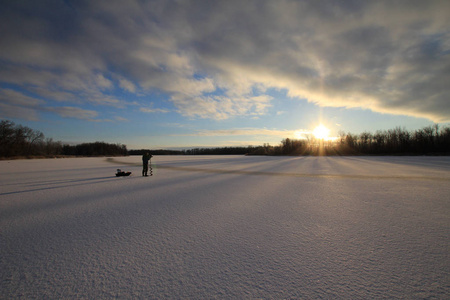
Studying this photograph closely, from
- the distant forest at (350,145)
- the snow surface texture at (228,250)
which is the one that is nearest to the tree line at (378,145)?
the distant forest at (350,145)

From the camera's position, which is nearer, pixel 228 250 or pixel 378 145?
pixel 228 250

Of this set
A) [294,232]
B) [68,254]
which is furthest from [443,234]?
[68,254]

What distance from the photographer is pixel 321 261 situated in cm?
221

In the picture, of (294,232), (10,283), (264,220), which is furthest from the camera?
(264,220)

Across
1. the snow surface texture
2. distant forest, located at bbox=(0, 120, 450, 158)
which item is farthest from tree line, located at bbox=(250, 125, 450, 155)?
the snow surface texture

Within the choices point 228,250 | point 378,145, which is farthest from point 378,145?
point 228,250

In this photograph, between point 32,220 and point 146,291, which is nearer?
point 146,291

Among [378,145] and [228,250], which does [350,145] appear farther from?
[228,250]

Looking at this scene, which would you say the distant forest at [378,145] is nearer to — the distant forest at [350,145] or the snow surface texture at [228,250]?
the distant forest at [350,145]

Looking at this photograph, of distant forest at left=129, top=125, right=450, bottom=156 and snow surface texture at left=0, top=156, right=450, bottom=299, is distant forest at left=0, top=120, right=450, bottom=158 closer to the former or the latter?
distant forest at left=129, top=125, right=450, bottom=156

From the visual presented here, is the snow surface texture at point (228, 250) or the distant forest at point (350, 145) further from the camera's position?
the distant forest at point (350, 145)

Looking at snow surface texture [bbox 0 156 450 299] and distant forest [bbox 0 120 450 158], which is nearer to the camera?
snow surface texture [bbox 0 156 450 299]

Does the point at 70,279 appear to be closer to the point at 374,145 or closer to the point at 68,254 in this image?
the point at 68,254

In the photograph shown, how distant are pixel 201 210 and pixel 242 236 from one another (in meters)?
1.63
